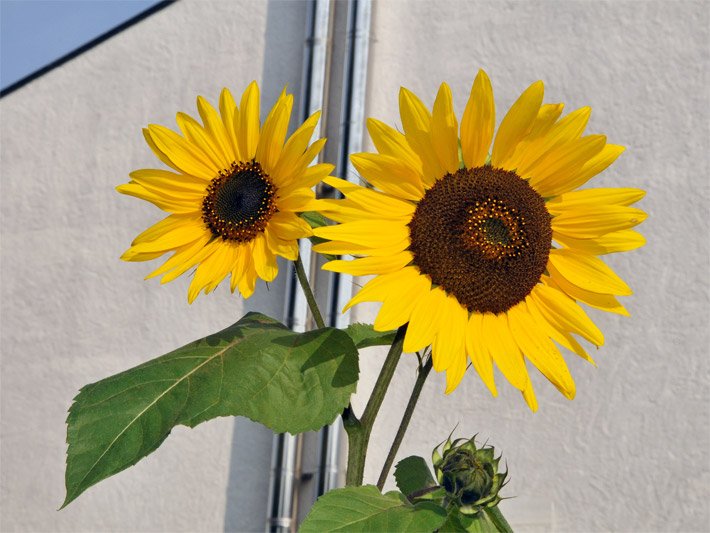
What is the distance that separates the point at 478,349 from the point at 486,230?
7 centimetres

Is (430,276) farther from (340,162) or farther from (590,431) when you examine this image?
(340,162)

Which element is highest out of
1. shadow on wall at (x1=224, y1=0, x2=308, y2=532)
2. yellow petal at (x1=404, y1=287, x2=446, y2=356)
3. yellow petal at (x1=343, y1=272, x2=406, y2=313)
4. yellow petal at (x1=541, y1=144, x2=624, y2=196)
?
yellow petal at (x1=541, y1=144, x2=624, y2=196)

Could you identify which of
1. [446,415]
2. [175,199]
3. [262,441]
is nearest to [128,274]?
[262,441]

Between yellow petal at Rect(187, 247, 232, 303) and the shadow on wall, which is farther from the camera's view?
the shadow on wall

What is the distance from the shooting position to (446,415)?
299cm

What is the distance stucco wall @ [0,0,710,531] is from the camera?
278 centimetres

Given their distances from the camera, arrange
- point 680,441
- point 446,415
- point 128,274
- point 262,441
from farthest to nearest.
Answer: point 128,274, point 262,441, point 446,415, point 680,441

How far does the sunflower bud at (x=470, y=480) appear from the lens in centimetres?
63

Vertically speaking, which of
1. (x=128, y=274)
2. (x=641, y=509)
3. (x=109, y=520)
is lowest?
(x=109, y=520)

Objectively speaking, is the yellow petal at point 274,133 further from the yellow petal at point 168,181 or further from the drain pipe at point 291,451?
the drain pipe at point 291,451

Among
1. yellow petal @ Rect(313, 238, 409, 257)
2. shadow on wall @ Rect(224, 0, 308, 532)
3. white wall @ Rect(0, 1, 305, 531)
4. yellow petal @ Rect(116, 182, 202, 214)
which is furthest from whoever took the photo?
white wall @ Rect(0, 1, 305, 531)

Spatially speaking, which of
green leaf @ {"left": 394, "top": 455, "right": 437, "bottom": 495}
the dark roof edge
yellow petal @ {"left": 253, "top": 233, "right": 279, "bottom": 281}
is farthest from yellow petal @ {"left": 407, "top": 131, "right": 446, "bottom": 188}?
the dark roof edge

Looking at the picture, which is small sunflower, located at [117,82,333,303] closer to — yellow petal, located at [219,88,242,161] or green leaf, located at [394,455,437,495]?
yellow petal, located at [219,88,242,161]

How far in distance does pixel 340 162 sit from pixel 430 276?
2.54m
